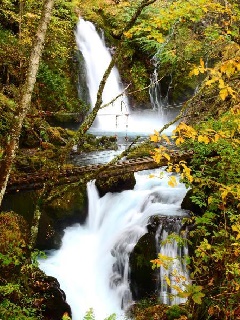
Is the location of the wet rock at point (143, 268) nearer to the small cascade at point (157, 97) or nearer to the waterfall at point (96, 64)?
the waterfall at point (96, 64)

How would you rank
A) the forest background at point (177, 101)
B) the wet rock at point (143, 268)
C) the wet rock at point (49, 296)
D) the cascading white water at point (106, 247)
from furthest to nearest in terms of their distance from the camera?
the cascading white water at point (106, 247), the wet rock at point (143, 268), the wet rock at point (49, 296), the forest background at point (177, 101)

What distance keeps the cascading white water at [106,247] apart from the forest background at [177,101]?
1.52m

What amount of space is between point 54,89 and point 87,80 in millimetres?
2904

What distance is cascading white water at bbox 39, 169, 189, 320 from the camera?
805 cm

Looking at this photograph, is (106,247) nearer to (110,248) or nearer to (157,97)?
(110,248)

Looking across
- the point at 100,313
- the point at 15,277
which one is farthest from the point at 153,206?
the point at 15,277

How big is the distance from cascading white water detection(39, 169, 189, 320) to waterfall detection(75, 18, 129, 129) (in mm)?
5574

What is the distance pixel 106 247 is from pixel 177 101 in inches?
446

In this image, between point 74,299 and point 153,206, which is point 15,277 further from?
point 153,206

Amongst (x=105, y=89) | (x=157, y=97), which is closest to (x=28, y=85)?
(x=105, y=89)

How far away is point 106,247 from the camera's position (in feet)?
30.0

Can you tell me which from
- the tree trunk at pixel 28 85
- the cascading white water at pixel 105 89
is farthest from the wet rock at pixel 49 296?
the cascading white water at pixel 105 89

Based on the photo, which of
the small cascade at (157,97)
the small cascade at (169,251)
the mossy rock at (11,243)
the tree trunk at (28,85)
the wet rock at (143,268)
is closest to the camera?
the tree trunk at (28,85)

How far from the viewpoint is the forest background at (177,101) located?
13.1 ft
